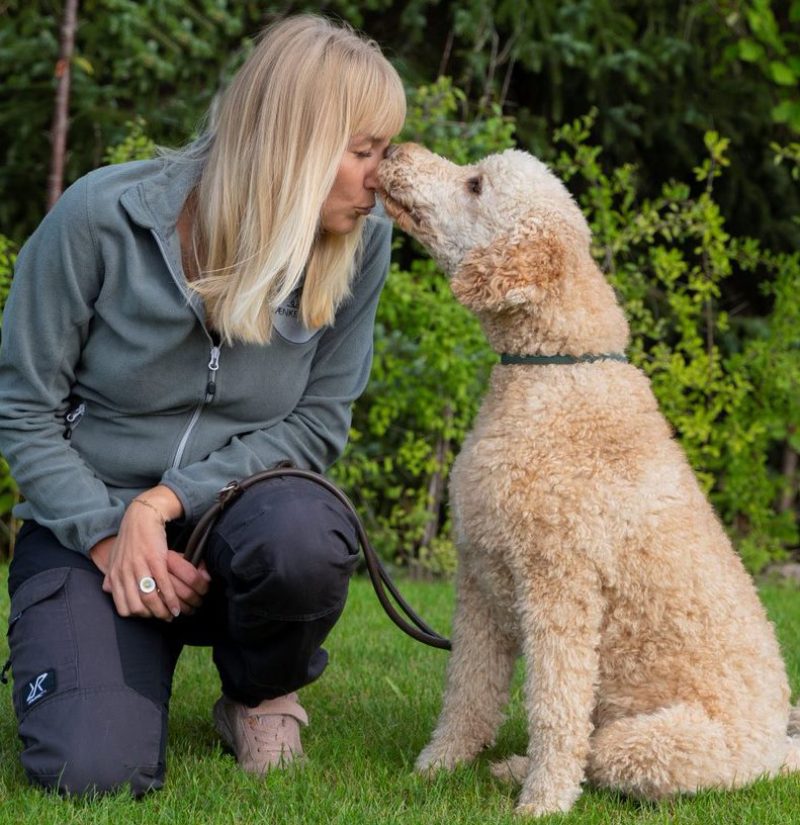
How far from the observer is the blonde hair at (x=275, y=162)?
267cm

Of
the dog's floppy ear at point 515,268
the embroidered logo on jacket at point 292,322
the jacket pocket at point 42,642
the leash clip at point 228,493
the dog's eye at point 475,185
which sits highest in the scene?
the dog's eye at point 475,185

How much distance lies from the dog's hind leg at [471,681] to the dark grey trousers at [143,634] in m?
0.30

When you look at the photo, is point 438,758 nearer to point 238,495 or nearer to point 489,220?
point 238,495

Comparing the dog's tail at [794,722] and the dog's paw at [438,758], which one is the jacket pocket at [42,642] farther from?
the dog's tail at [794,722]

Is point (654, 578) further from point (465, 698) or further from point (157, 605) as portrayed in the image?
point (157, 605)

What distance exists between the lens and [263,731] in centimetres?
279

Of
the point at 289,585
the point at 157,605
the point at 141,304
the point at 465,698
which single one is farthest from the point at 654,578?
the point at 141,304

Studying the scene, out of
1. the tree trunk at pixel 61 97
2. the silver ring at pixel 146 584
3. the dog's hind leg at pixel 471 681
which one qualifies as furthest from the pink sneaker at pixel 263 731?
the tree trunk at pixel 61 97

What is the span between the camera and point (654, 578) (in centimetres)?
246

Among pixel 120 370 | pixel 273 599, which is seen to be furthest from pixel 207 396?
pixel 273 599

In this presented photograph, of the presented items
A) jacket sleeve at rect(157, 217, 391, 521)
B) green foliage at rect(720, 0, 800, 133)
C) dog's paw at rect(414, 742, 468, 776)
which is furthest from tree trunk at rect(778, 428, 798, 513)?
dog's paw at rect(414, 742, 468, 776)

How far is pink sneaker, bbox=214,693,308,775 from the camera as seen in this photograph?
274 cm

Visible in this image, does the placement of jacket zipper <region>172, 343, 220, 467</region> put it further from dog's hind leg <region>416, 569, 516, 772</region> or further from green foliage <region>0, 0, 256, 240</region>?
green foliage <region>0, 0, 256, 240</region>

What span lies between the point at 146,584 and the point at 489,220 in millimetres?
1083
